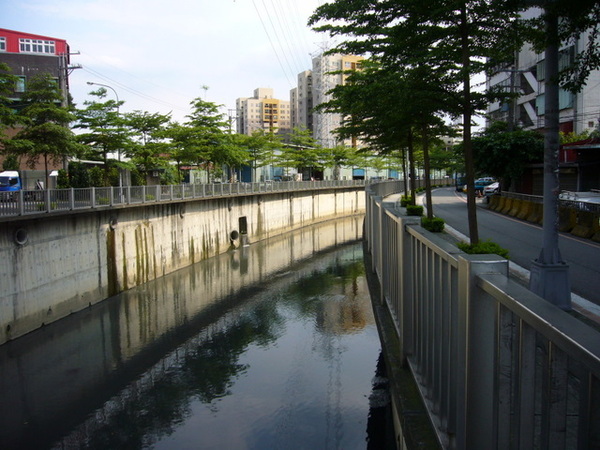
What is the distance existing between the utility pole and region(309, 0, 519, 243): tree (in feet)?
9.88

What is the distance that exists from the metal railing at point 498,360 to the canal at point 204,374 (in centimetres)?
669

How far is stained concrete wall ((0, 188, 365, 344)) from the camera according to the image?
18734 mm

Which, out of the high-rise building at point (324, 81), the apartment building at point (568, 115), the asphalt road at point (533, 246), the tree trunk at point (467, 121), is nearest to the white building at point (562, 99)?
the apartment building at point (568, 115)

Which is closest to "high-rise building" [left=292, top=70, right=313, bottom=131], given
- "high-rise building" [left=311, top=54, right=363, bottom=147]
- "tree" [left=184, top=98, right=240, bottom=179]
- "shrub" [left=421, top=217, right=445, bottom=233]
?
"high-rise building" [left=311, top=54, right=363, bottom=147]

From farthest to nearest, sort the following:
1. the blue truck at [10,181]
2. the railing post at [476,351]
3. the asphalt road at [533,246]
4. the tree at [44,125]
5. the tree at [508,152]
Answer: the tree at [508,152], the blue truck at [10,181], the tree at [44,125], the asphalt road at [533,246], the railing post at [476,351]

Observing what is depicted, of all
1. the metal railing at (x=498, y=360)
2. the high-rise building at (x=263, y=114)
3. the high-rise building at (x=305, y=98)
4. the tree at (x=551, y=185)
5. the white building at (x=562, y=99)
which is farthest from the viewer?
the high-rise building at (x=263, y=114)

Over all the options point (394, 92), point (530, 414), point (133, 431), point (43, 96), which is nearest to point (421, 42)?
point (394, 92)

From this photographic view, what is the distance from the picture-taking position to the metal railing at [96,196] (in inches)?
737

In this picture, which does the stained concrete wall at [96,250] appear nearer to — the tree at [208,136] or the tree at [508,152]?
the tree at [208,136]

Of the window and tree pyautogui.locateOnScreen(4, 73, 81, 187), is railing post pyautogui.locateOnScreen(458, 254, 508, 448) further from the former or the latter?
the window

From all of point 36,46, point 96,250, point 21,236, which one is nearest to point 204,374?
point 21,236

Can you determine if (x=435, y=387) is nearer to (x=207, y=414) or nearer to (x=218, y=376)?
(x=207, y=414)

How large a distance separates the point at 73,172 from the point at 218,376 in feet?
85.6

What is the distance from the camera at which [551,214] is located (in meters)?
10.7
